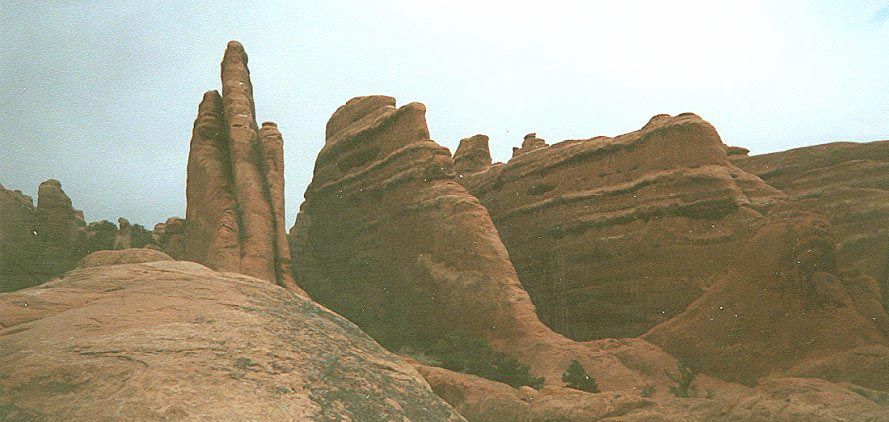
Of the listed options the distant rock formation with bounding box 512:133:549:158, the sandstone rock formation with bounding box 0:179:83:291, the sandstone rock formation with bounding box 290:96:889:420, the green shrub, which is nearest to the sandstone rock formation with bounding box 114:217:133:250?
the sandstone rock formation with bounding box 0:179:83:291

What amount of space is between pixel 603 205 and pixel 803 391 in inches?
490

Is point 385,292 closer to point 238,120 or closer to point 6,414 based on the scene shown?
point 238,120

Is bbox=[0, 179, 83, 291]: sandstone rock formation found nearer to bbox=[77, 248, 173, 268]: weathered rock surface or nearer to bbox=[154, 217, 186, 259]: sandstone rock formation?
bbox=[154, 217, 186, 259]: sandstone rock formation

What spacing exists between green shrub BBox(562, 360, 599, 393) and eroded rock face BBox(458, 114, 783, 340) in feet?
16.5

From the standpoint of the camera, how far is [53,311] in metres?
7.02

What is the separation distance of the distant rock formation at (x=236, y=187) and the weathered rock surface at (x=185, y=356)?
Result: 33.5ft

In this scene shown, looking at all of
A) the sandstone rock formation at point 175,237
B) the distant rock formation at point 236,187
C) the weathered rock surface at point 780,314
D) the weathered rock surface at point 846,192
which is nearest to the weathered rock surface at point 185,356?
the distant rock formation at point 236,187

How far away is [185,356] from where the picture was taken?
5.99 metres

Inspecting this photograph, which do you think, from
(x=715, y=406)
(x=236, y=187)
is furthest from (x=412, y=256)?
(x=715, y=406)

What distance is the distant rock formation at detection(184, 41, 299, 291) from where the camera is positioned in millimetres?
18828

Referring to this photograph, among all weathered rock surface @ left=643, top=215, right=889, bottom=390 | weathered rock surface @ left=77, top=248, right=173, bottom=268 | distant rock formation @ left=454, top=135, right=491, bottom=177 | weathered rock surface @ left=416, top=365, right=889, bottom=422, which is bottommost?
weathered rock surface @ left=416, top=365, right=889, bottom=422

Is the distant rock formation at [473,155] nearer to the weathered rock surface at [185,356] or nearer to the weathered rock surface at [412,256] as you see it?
the weathered rock surface at [412,256]

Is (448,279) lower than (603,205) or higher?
lower

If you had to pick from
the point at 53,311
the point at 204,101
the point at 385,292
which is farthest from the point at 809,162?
the point at 53,311
